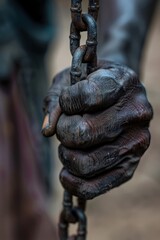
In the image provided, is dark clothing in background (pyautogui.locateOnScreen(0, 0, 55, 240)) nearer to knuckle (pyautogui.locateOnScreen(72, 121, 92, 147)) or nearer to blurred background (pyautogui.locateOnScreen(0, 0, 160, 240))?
blurred background (pyautogui.locateOnScreen(0, 0, 160, 240))

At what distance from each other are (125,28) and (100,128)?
70cm

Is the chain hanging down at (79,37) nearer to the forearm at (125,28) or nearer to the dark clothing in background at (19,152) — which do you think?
the forearm at (125,28)

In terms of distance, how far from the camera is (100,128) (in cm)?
90

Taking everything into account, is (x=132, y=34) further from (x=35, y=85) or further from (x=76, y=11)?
(x=76, y=11)

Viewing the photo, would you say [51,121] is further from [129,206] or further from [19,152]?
[129,206]

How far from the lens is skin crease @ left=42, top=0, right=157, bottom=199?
0.89 meters

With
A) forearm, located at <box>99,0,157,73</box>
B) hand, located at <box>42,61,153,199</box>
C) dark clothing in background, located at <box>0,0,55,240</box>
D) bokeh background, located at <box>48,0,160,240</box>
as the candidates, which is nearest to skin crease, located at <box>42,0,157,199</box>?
hand, located at <box>42,61,153,199</box>

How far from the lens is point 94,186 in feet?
3.01

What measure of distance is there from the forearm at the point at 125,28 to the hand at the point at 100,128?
1.43 ft

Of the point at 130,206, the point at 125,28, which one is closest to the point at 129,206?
the point at 130,206

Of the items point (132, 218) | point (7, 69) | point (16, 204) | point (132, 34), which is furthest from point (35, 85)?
point (132, 218)

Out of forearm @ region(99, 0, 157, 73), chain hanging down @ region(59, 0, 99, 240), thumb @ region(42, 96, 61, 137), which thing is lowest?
forearm @ region(99, 0, 157, 73)

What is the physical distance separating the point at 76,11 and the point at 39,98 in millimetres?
1176

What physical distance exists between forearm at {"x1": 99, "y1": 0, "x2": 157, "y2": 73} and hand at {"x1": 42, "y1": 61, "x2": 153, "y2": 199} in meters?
0.43
